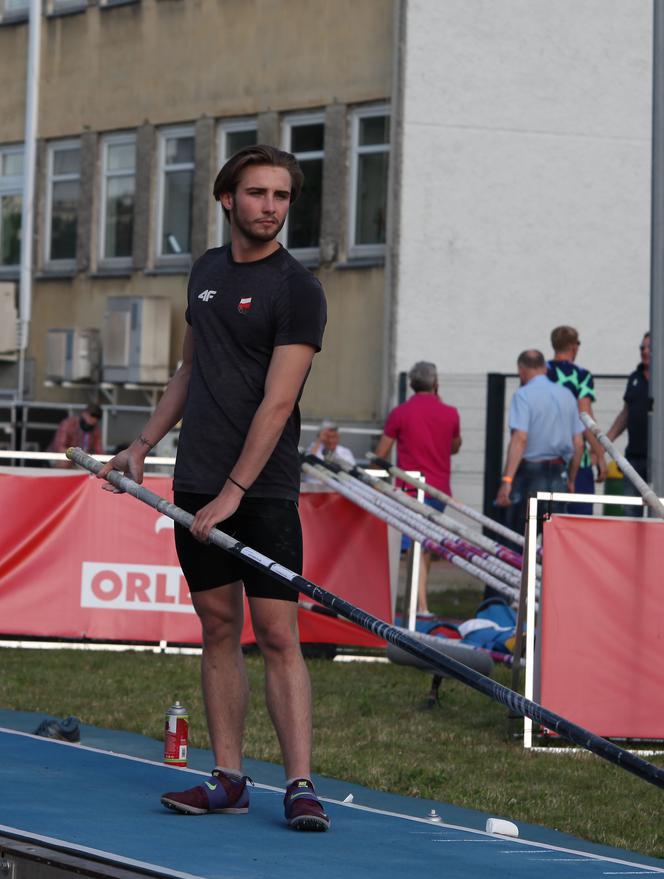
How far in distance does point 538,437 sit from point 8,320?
1694cm

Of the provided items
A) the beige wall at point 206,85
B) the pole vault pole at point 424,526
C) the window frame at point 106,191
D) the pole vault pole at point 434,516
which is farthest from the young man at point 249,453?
the window frame at point 106,191

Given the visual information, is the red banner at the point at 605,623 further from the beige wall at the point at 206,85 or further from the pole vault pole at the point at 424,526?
the beige wall at the point at 206,85

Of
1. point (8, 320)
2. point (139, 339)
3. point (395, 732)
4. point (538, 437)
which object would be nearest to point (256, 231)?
point (395, 732)

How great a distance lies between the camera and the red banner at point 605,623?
31.6 ft

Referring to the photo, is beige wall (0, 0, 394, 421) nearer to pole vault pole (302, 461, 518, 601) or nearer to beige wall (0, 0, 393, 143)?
beige wall (0, 0, 393, 143)

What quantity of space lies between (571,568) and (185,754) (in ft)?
7.59

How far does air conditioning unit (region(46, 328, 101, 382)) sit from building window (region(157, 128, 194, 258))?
1568 millimetres

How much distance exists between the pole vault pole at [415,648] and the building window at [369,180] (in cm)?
1876

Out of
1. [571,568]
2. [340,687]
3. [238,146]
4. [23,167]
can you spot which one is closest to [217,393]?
[571,568]

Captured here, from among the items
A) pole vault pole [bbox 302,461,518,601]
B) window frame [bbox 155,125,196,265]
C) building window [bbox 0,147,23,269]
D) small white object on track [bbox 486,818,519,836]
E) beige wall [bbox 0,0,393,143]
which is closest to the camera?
small white object on track [bbox 486,818,519,836]

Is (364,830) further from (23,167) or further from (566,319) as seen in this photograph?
(23,167)

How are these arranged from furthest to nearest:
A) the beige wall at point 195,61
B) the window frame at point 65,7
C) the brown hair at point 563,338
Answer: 1. the window frame at point 65,7
2. the beige wall at point 195,61
3. the brown hair at point 563,338

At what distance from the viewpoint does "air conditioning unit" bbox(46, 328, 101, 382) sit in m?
28.8

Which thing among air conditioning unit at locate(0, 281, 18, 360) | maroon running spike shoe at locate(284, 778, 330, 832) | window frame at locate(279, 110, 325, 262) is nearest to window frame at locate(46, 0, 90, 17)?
air conditioning unit at locate(0, 281, 18, 360)
